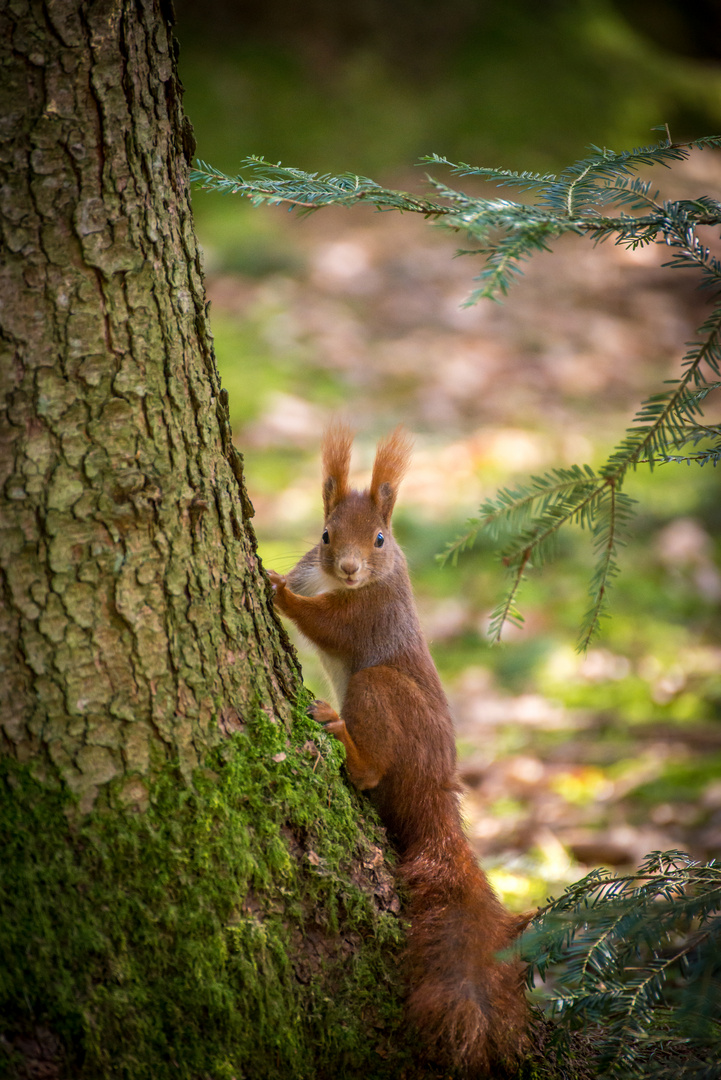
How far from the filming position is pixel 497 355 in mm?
6699

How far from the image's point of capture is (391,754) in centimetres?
191

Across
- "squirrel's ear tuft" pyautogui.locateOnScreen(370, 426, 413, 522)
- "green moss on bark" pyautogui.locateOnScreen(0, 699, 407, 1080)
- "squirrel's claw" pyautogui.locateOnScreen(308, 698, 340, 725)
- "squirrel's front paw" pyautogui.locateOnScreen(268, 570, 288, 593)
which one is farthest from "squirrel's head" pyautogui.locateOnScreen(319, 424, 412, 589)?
"green moss on bark" pyautogui.locateOnScreen(0, 699, 407, 1080)

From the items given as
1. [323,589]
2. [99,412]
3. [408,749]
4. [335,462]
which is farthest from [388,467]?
[99,412]

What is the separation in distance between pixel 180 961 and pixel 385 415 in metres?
4.70

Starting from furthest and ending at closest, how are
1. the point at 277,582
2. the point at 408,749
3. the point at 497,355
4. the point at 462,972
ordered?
1. the point at 497,355
2. the point at 277,582
3. the point at 408,749
4. the point at 462,972

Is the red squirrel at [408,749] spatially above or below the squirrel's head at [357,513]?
below

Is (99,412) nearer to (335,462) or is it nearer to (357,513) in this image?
(335,462)

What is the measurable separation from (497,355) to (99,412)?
222 inches

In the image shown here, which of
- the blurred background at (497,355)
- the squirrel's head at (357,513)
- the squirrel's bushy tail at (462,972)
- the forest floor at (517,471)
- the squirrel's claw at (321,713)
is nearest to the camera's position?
the squirrel's bushy tail at (462,972)

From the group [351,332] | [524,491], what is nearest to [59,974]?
[524,491]

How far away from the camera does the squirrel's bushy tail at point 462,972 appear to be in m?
1.55

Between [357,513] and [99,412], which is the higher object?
[357,513]

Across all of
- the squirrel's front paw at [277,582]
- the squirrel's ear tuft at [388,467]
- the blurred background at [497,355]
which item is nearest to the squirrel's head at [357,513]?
the squirrel's ear tuft at [388,467]

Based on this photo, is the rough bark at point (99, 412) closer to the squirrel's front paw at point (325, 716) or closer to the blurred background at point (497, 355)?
the squirrel's front paw at point (325, 716)
